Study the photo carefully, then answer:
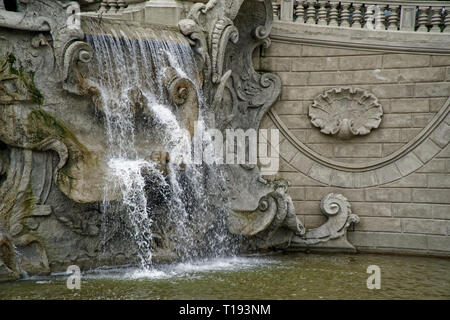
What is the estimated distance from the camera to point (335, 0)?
9.61 meters

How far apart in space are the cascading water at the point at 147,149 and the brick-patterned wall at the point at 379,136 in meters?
1.88

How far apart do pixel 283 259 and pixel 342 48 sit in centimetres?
A: 330

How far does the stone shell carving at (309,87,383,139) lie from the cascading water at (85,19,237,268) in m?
2.13

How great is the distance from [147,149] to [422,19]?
4.69 m

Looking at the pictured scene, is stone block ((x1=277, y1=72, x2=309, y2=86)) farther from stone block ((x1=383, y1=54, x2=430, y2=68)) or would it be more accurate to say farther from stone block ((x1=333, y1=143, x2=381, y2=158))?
stone block ((x1=383, y1=54, x2=430, y2=68))

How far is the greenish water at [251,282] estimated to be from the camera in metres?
6.20

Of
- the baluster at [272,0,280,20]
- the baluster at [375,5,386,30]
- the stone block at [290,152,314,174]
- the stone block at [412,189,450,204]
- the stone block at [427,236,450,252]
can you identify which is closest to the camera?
the stone block at [427,236,450,252]

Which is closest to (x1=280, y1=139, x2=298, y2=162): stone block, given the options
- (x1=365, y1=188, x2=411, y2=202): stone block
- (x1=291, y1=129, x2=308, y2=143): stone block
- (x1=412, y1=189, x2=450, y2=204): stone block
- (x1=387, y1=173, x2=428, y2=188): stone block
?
(x1=291, y1=129, x2=308, y2=143): stone block

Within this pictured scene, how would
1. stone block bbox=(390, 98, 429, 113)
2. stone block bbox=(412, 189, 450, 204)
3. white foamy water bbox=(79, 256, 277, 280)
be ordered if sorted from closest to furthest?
white foamy water bbox=(79, 256, 277, 280) → stone block bbox=(412, 189, 450, 204) → stone block bbox=(390, 98, 429, 113)

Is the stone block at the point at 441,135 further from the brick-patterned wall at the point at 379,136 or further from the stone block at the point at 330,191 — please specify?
the stone block at the point at 330,191

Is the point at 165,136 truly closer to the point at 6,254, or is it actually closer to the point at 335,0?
the point at 6,254

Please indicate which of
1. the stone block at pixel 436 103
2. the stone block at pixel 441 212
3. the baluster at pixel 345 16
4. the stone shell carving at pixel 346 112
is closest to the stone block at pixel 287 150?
the stone shell carving at pixel 346 112

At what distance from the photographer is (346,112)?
945cm

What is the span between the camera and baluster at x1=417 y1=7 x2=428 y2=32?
9391mm
